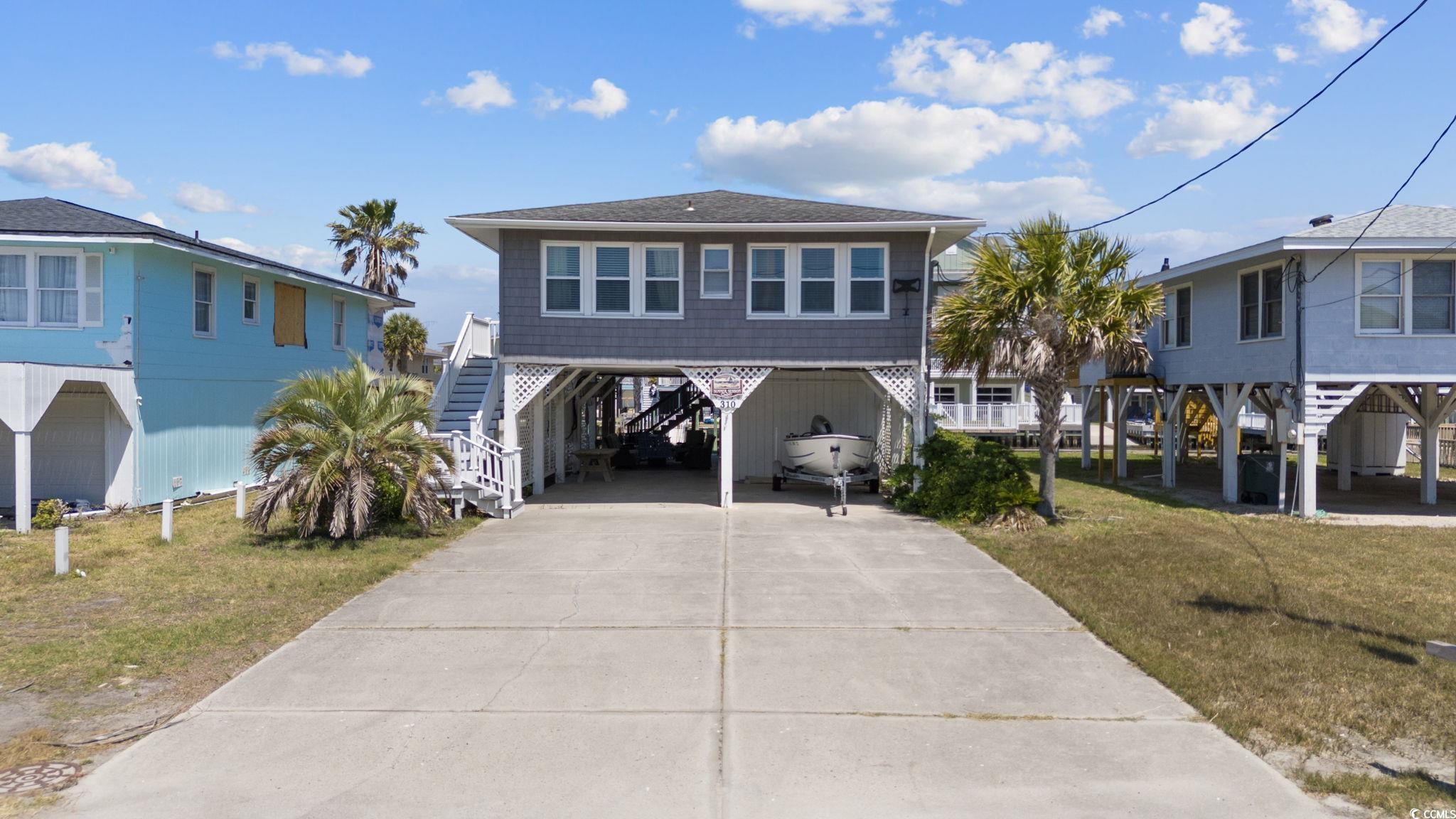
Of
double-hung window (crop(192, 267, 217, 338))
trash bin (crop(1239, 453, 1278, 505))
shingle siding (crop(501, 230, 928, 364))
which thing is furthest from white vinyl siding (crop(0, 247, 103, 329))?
trash bin (crop(1239, 453, 1278, 505))

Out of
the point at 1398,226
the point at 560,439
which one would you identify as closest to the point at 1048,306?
the point at 1398,226

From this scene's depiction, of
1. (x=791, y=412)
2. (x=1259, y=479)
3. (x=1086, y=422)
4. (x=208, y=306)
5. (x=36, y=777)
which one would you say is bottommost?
(x=36, y=777)

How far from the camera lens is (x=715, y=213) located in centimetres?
1683

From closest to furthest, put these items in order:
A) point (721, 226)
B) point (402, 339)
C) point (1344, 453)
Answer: point (721, 226) → point (1344, 453) → point (402, 339)

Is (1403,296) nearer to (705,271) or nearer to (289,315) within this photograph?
(705,271)

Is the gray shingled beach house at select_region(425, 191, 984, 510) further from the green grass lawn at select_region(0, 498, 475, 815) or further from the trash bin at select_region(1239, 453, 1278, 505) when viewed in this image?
the trash bin at select_region(1239, 453, 1278, 505)

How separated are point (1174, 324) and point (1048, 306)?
8.45m

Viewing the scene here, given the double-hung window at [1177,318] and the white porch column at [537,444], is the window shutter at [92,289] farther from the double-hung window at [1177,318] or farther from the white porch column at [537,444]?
the double-hung window at [1177,318]

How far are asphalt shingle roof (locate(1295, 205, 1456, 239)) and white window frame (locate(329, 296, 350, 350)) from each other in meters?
19.6

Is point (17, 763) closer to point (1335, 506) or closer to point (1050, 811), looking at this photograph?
point (1050, 811)

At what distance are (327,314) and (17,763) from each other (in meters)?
18.1

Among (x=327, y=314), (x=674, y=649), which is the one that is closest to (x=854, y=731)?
(x=674, y=649)

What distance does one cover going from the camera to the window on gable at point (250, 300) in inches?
730

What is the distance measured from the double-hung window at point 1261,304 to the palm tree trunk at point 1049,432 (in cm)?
460
